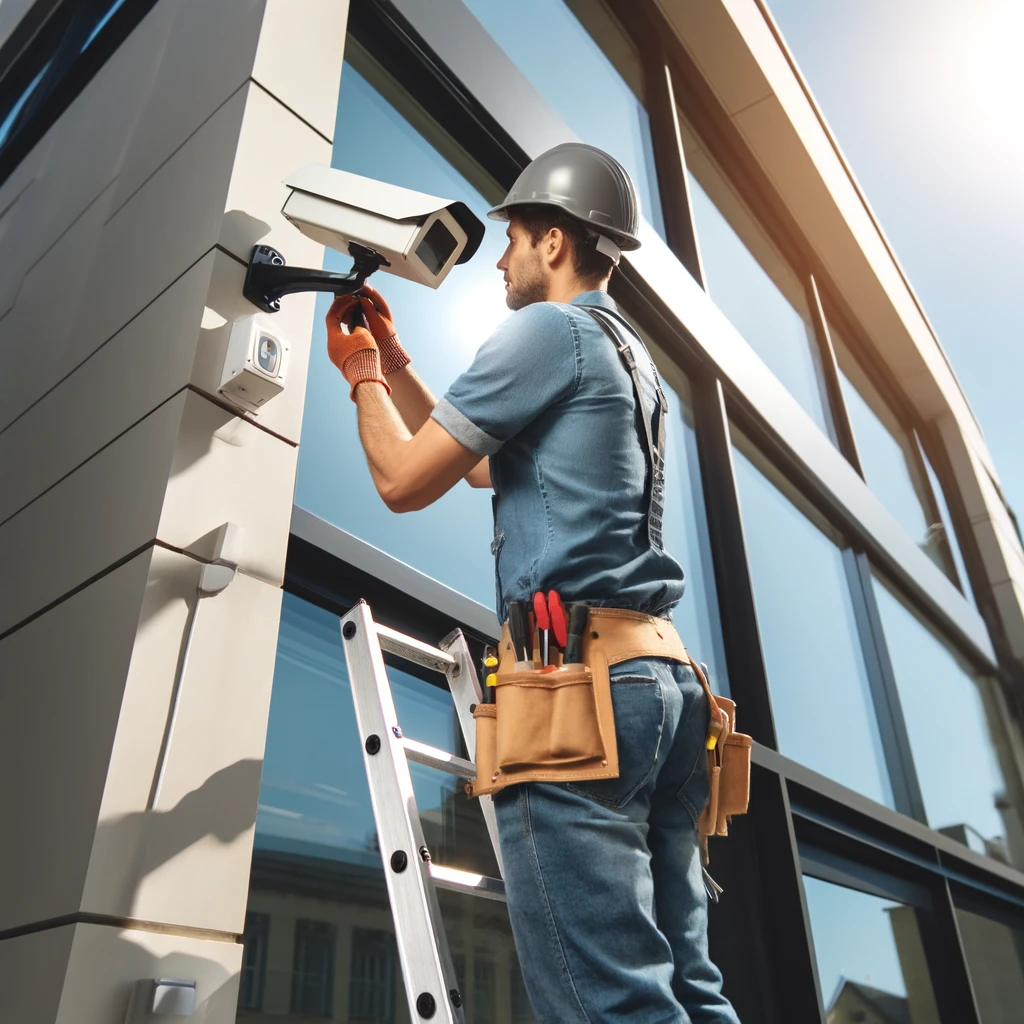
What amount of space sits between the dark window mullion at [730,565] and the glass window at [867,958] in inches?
24.0

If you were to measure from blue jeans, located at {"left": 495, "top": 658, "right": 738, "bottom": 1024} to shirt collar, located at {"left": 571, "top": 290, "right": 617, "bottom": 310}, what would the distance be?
1.78 feet

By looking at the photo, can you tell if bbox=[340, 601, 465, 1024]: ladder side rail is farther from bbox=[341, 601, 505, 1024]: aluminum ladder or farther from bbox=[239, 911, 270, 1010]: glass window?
bbox=[239, 911, 270, 1010]: glass window

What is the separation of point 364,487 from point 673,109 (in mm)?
3095

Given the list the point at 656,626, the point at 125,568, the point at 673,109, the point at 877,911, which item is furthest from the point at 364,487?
the point at 673,109

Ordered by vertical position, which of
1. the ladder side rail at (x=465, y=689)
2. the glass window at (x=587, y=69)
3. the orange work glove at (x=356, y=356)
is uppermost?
the glass window at (x=587, y=69)

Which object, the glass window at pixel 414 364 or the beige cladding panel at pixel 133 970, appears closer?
the beige cladding panel at pixel 133 970

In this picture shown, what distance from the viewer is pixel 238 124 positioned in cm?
154

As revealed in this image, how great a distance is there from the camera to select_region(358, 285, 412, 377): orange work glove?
1.42 meters

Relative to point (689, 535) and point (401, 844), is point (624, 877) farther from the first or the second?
point (689, 535)

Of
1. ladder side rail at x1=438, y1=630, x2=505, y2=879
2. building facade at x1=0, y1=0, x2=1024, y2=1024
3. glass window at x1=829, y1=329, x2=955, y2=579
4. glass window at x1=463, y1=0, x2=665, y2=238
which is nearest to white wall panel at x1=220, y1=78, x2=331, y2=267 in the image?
building facade at x1=0, y1=0, x2=1024, y2=1024

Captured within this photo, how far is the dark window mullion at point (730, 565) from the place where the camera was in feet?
9.32

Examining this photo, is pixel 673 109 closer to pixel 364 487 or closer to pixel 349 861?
pixel 364 487


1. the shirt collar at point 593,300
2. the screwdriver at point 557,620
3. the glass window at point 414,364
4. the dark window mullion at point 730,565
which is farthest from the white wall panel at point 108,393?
the dark window mullion at point 730,565

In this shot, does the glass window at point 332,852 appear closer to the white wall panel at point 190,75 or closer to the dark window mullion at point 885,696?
the white wall panel at point 190,75
